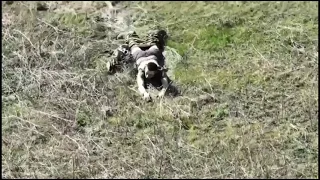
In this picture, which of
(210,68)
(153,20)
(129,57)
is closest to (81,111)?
(129,57)

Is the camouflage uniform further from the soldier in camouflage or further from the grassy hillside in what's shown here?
the grassy hillside

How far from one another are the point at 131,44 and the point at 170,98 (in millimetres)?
1056

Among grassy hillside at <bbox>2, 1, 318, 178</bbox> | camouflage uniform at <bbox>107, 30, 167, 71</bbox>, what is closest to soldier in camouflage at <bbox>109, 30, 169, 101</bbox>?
camouflage uniform at <bbox>107, 30, 167, 71</bbox>

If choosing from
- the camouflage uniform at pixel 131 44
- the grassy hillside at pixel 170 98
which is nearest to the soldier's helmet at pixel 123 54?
the camouflage uniform at pixel 131 44

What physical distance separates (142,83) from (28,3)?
7.92 ft

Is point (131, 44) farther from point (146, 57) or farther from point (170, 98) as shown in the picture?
point (170, 98)

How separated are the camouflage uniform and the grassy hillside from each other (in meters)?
0.13

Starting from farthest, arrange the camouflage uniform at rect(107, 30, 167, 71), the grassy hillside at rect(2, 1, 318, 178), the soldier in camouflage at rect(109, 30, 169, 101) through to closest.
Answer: the camouflage uniform at rect(107, 30, 167, 71)
the soldier in camouflage at rect(109, 30, 169, 101)
the grassy hillside at rect(2, 1, 318, 178)

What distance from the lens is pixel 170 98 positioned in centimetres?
601

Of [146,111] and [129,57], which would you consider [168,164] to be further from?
[129,57]

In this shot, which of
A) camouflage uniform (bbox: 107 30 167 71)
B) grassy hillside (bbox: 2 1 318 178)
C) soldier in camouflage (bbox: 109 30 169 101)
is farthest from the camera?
camouflage uniform (bbox: 107 30 167 71)

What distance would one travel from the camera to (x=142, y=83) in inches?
243

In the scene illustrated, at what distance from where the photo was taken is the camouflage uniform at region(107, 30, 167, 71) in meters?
6.59

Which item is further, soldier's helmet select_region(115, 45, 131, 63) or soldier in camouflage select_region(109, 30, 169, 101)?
soldier's helmet select_region(115, 45, 131, 63)
